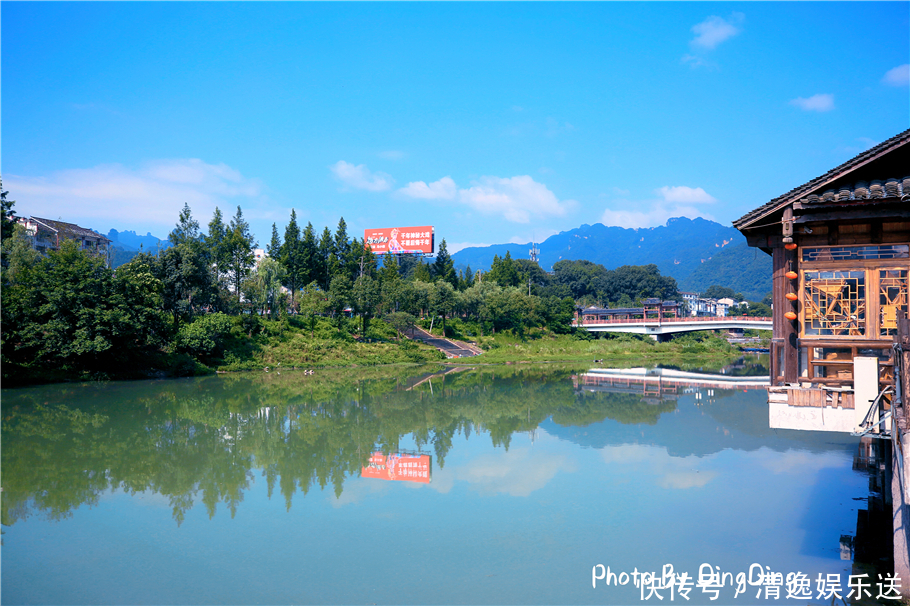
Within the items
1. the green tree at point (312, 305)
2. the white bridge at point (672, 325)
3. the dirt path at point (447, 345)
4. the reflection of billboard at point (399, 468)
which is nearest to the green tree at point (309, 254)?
the green tree at point (312, 305)

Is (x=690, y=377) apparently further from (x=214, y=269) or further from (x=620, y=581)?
(x=214, y=269)

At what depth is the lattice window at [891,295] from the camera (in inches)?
Answer: 223

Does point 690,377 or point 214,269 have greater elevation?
point 214,269

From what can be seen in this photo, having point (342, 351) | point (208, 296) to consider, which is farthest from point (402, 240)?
point (208, 296)

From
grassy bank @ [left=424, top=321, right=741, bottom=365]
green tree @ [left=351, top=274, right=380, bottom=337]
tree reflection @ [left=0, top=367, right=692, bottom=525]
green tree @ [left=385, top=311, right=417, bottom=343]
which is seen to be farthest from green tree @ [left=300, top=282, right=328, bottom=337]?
grassy bank @ [left=424, top=321, right=741, bottom=365]

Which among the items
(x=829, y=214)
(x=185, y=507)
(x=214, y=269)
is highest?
(x=214, y=269)

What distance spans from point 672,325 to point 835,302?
123ft

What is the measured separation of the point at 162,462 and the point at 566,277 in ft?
215

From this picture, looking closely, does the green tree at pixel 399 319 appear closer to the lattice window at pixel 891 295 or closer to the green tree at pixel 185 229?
the green tree at pixel 185 229

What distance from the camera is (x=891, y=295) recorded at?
569 centimetres

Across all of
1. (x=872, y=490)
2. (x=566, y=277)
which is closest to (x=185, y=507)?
(x=872, y=490)

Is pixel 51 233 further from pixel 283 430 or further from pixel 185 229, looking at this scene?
pixel 283 430

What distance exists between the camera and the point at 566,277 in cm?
7250

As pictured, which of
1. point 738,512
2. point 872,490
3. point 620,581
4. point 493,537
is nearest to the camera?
point 620,581
